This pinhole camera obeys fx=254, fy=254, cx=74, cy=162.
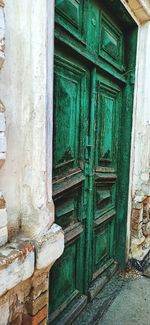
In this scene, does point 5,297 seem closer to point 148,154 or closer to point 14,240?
point 14,240

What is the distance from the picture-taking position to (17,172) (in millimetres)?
1166

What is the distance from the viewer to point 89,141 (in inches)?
81.5

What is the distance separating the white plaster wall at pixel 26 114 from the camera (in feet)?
3.55

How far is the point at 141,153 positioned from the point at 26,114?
187 cm

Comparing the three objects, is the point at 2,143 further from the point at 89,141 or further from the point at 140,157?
the point at 140,157

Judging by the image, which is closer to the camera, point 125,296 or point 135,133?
point 125,296

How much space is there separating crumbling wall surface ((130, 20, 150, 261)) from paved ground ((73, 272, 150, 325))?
351mm

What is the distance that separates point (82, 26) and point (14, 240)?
1539 millimetres

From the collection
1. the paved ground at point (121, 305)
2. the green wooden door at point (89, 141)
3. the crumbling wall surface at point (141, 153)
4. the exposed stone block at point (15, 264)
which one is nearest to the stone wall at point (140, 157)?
the crumbling wall surface at point (141, 153)

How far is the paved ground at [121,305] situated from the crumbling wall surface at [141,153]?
0.35 meters

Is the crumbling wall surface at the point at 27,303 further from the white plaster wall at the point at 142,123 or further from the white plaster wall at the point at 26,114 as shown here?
the white plaster wall at the point at 142,123

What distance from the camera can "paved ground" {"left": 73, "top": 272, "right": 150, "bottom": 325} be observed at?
2027 millimetres

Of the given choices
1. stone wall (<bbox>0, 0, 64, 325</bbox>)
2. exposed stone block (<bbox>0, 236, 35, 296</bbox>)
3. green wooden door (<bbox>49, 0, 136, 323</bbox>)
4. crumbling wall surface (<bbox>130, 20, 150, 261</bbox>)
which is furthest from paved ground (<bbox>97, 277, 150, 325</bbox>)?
exposed stone block (<bbox>0, 236, 35, 296</bbox>)

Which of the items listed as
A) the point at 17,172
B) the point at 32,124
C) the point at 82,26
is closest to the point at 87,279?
the point at 17,172
